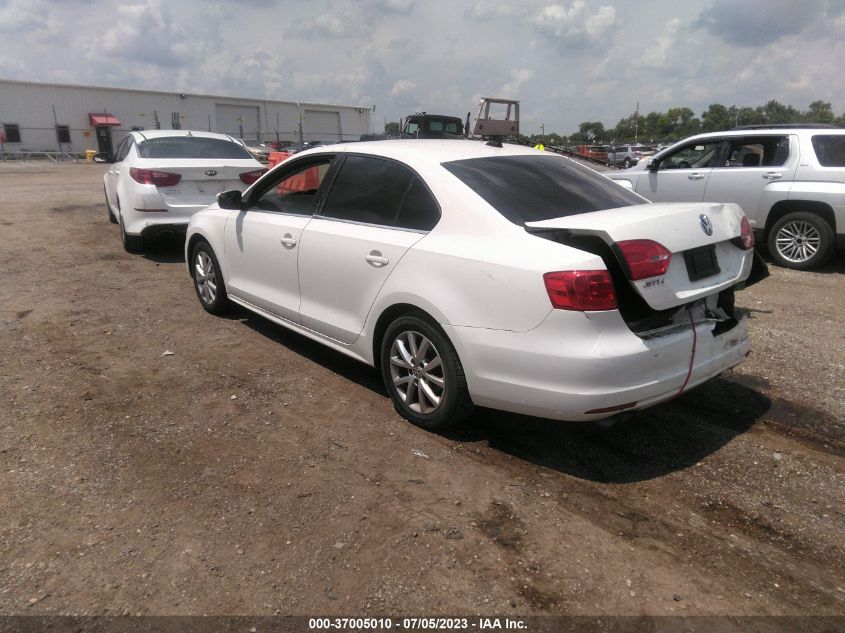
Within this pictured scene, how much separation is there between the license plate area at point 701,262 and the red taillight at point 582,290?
552 mm

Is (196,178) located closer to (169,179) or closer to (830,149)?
(169,179)

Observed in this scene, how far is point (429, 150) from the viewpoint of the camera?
4.08m

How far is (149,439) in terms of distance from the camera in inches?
147

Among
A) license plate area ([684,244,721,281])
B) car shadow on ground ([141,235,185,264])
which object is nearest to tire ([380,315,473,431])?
license plate area ([684,244,721,281])

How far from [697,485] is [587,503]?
0.64 meters

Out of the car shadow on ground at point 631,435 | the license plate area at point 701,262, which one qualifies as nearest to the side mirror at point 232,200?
the car shadow on ground at point 631,435

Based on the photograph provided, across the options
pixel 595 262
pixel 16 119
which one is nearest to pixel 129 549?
pixel 595 262

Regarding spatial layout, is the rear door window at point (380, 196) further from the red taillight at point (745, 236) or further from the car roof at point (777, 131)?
the car roof at point (777, 131)

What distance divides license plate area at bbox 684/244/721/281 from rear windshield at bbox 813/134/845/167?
5895 mm

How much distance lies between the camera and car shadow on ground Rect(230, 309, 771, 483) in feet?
11.4

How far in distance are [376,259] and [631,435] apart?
73.5 inches

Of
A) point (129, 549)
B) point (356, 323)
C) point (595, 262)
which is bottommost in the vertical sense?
point (129, 549)

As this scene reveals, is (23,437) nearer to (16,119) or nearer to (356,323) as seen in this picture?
(356,323)

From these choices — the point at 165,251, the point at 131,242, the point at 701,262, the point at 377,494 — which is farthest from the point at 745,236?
the point at 165,251
